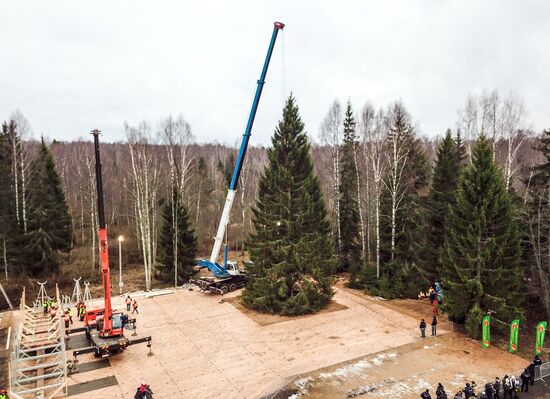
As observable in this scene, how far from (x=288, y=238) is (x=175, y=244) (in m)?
12.0

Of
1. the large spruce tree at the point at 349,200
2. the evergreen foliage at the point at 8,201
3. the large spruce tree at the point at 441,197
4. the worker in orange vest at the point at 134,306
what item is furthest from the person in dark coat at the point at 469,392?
the evergreen foliage at the point at 8,201

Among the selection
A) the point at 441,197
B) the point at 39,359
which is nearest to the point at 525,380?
the point at 441,197

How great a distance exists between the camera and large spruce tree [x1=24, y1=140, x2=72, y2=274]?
33281mm

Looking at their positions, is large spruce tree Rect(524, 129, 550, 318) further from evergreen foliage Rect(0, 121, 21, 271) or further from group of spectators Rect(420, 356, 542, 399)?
evergreen foliage Rect(0, 121, 21, 271)

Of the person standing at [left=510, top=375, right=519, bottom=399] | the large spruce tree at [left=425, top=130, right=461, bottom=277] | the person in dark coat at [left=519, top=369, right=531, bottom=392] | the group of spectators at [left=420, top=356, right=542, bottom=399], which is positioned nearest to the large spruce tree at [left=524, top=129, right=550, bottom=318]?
the large spruce tree at [left=425, top=130, right=461, bottom=277]

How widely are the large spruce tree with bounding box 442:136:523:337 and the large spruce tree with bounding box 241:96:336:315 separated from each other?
8.32 metres

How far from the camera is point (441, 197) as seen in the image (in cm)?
3095

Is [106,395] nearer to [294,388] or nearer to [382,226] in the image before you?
[294,388]

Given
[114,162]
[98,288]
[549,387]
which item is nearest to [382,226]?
[549,387]

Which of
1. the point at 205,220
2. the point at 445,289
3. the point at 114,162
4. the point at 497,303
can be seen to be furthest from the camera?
the point at 114,162

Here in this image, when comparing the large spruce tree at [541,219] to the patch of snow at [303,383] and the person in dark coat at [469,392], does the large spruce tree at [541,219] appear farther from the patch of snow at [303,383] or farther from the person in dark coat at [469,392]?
the patch of snow at [303,383]

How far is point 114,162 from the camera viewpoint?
59.7 metres

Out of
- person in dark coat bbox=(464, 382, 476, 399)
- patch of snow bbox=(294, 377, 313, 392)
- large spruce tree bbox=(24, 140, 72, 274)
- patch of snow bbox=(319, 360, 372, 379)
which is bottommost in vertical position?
patch of snow bbox=(319, 360, 372, 379)

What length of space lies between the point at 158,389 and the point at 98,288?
68.0 ft
